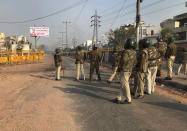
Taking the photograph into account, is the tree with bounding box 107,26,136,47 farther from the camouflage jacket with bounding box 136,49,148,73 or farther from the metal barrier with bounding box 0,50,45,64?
the camouflage jacket with bounding box 136,49,148,73

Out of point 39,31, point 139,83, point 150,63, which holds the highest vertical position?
point 39,31

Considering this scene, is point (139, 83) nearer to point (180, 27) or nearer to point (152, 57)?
point (152, 57)

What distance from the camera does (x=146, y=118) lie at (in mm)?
4113

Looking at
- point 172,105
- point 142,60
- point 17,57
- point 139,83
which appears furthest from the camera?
point 17,57

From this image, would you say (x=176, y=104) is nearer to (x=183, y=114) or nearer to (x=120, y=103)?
(x=183, y=114)

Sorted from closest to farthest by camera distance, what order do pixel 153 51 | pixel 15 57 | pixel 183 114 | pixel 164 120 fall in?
pixel 164 120 < pixel 183 114 < pixel 153 51 < pixel 15 57

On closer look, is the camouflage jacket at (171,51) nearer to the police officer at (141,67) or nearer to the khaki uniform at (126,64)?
the police officer at (141,67)

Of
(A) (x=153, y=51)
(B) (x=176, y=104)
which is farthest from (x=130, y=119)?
(A) (x=153, y=51)

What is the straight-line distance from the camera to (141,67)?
540 cm

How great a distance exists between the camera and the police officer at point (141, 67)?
536 centimetres

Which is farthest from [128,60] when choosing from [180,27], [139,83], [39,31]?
[39,31]

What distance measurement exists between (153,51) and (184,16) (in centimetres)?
4401

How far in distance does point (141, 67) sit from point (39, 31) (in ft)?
142

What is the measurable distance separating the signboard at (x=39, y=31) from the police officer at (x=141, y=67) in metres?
42.2
